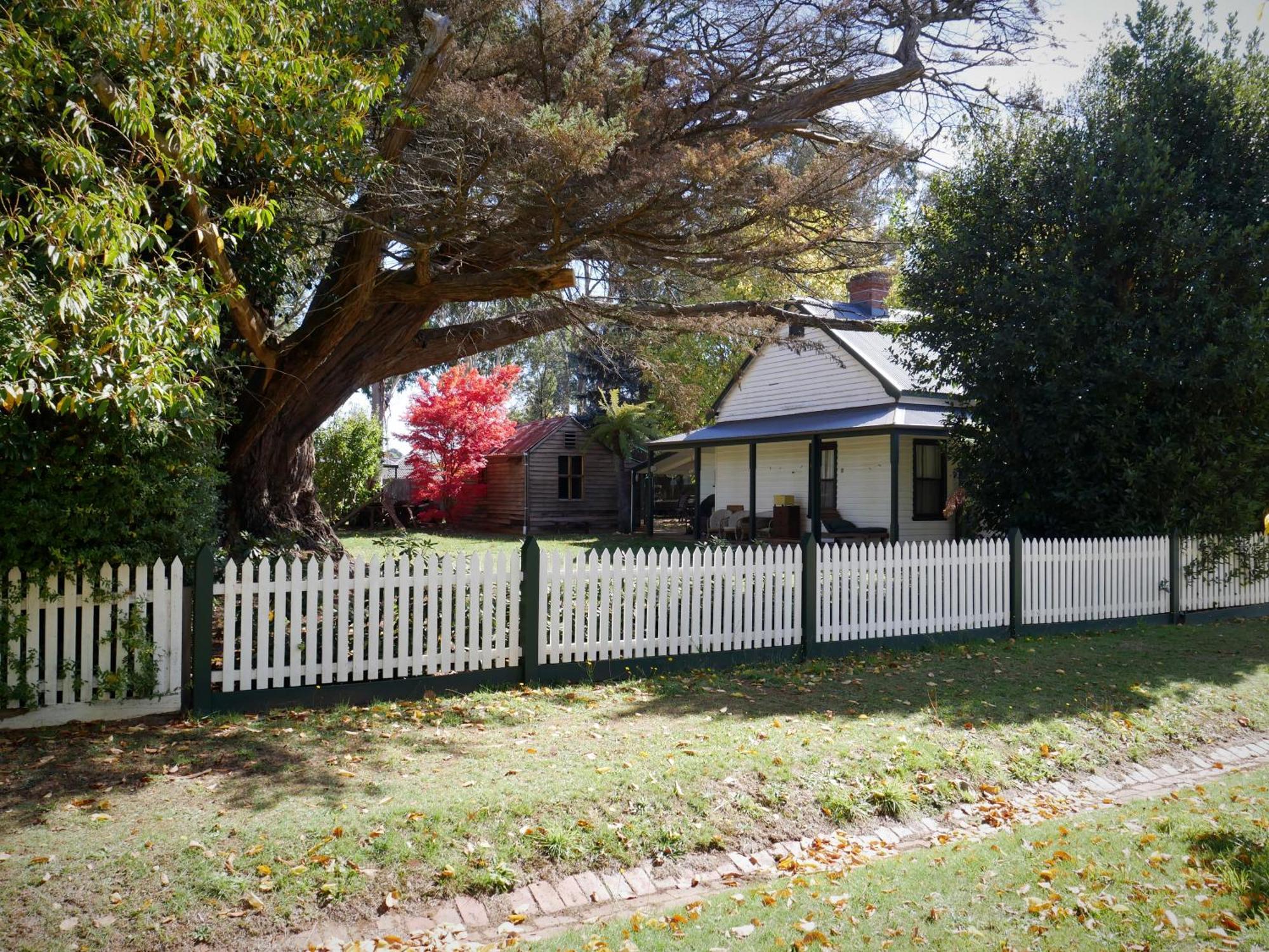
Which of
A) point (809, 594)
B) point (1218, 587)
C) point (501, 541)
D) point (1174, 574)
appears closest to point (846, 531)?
point (1218, 587)

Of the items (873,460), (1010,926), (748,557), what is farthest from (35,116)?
(873,460)

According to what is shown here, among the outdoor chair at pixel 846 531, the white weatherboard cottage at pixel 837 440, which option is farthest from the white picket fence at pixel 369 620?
the outdoor chair at pixel 846 531

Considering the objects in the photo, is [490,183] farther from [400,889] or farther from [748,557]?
[400,889]

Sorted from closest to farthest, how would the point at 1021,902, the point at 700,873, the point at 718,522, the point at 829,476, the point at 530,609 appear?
the point at 1021,902
the point at 700,873
the point at 530,609
the point at 829,476
the point at 718,522

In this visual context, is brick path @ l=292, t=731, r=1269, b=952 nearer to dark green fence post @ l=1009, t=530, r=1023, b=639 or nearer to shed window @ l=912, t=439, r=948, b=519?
dark green fence post @ l=1009, t=530, r=1023, b=639

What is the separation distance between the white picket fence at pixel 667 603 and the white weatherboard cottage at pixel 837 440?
8560mm

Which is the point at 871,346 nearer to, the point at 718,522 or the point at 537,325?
the point at 718,522

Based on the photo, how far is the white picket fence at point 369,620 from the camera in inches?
294

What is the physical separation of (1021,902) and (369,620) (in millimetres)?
5386

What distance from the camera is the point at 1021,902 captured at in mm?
4414

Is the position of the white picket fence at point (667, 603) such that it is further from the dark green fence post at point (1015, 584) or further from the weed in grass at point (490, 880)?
the weed in grass at point (490, 880)

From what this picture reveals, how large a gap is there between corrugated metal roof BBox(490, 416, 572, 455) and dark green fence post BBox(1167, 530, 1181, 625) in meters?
21.5

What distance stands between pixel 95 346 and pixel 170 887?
3.27 metres

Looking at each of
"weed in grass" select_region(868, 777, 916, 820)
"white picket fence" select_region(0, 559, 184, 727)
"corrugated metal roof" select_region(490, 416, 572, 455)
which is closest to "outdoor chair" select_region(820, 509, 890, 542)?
"corrugated metal roof" select_region(490, 416, 572, 455)
